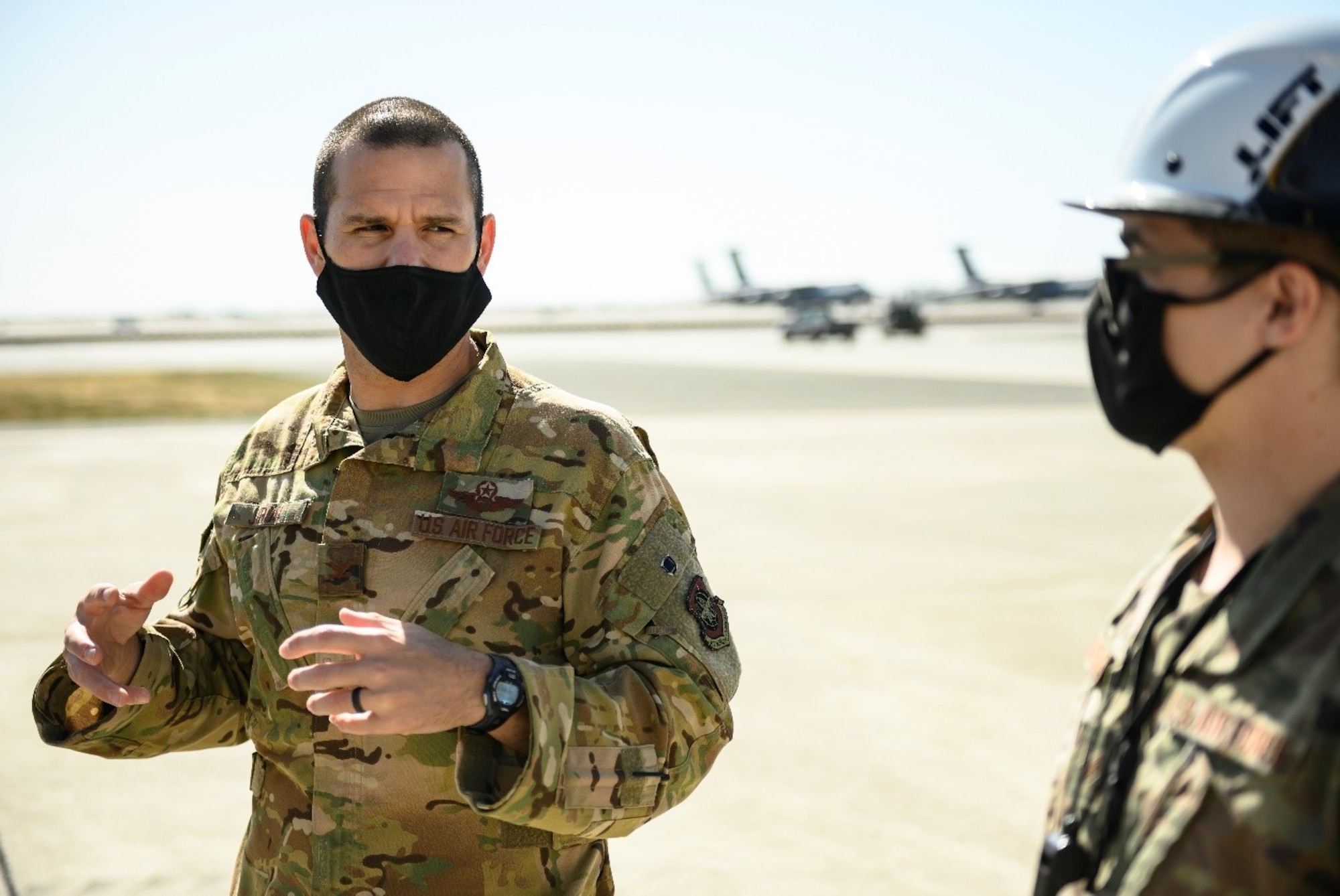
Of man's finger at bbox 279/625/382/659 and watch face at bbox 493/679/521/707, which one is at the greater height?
man's finger at bbox 279/625/382/659

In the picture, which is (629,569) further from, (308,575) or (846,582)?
(846,582)

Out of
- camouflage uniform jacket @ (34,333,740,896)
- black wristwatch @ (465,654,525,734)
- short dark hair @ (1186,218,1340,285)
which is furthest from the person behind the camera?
camouflage uniform jacket @ (34,333,740,896)

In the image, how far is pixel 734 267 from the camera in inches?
4097

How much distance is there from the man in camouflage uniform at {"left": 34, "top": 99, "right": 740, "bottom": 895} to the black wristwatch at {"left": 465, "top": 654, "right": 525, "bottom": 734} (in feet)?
0.17

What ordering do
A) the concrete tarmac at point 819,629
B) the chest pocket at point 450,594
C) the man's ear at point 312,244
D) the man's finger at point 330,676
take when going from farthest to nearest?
1. the concrete tarmac at point 819,629
2. the man's ear at point 312,244
3. the chest pocket at point 450,594
4. the man's finger at point 330,676

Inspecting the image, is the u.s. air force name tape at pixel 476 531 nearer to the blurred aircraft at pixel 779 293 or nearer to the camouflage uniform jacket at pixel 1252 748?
the camouflage uniform jacket at pixel 1252 748

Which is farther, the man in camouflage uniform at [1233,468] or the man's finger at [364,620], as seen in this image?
the man's finger at [364,620]

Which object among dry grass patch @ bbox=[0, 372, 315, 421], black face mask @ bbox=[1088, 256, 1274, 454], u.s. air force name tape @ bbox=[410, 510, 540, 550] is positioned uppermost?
black face mask @ bbox=[1088, 256, 1274, 454]

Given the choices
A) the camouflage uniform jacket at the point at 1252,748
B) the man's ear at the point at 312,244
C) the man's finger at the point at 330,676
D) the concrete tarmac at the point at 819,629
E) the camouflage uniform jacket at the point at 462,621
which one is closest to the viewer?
the camouflage uniform jacket at the point at 1252,748

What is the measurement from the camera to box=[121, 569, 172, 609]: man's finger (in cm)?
204

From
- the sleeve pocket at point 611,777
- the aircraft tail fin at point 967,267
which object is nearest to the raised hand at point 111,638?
the sleeve pocket at point 611,777

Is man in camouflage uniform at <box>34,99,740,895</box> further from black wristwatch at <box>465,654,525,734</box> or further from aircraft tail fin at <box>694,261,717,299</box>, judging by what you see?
aircraft tail fin at <box>694,261,717,299</box>

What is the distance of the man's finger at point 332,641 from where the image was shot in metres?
1.56

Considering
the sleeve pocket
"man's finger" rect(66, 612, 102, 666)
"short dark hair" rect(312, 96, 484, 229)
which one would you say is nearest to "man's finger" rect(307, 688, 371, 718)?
the sleeve pocket
